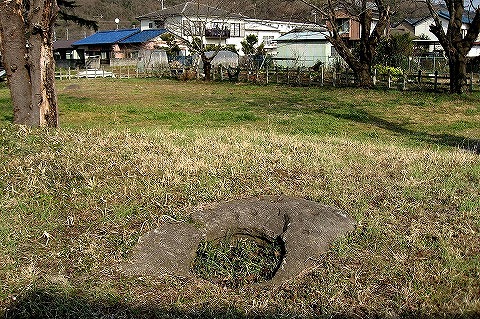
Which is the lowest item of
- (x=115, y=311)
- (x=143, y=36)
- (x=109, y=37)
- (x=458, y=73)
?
(x=115, y=311)

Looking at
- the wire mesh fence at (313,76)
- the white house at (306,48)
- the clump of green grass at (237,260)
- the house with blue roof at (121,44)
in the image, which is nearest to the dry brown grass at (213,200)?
the clump of green grass at (237,260)

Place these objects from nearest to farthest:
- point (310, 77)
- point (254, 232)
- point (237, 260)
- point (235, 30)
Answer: point (237, 260) < point (254, 232) < point (310, 77) < point (235, 30)

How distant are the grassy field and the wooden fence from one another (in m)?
14.6

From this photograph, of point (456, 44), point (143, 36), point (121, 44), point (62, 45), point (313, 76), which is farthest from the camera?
point (62, 45)

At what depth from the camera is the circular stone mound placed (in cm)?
378

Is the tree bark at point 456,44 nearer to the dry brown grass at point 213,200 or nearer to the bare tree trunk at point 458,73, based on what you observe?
the bare tree trunk at point 458,73

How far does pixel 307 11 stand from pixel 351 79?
435cm

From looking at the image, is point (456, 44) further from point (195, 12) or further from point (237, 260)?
point (195, 12)

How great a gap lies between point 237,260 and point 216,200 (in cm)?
91

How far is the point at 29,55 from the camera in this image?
24.4ft

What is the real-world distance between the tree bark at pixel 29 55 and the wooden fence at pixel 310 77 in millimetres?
17124

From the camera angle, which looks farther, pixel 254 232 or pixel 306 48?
pixel 306 48

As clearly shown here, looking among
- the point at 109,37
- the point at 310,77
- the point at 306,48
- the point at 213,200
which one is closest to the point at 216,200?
the point at 213,200

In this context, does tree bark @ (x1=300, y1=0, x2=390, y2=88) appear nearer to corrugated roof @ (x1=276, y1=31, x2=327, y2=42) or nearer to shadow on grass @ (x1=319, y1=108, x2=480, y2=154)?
shadow on grass @ (x1=319, y1=108, x2=480, y2=154)
